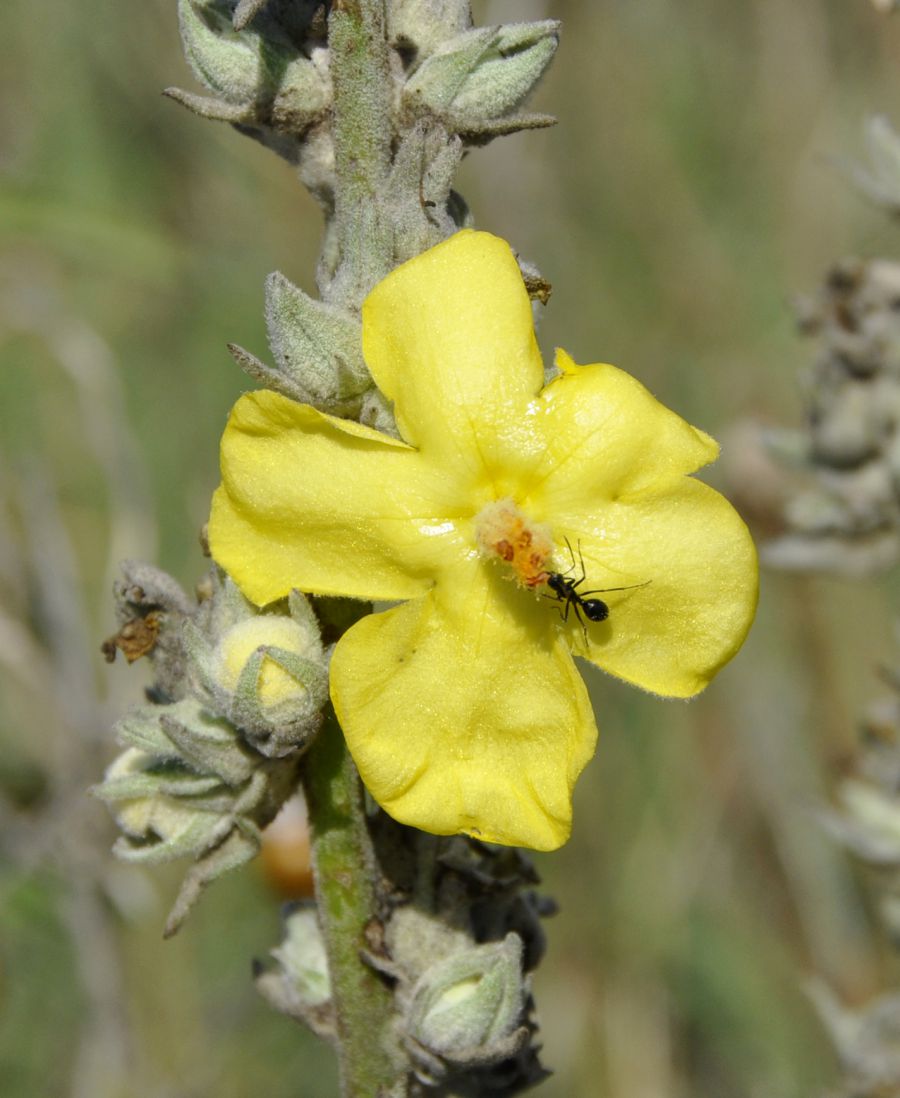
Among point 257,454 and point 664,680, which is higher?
point 257,454

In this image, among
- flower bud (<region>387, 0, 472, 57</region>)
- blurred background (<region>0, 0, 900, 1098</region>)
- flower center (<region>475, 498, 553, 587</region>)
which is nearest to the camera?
flower center (<region>475, 498, 553, 587</region>)

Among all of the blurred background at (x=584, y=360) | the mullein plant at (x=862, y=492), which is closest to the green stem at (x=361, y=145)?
the mullein plant at (x=862, y=492)

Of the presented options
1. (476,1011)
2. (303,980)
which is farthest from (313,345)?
(303,980)

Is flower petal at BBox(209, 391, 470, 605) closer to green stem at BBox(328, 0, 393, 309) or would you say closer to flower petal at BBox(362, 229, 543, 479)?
flower petal at BBox(362, 229, 543, 479)

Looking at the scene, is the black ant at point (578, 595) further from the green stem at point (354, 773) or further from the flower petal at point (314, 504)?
the green stem at point (354, 773)

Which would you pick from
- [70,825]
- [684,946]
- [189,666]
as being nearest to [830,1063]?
[684,946]

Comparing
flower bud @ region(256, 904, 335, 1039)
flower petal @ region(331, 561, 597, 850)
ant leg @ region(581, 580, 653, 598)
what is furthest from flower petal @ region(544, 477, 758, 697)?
flower bud @ region(256, 904, 335, 1039)

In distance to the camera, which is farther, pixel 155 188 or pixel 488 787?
pixel 155 188

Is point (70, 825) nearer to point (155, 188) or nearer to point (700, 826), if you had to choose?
point (700, 826)
